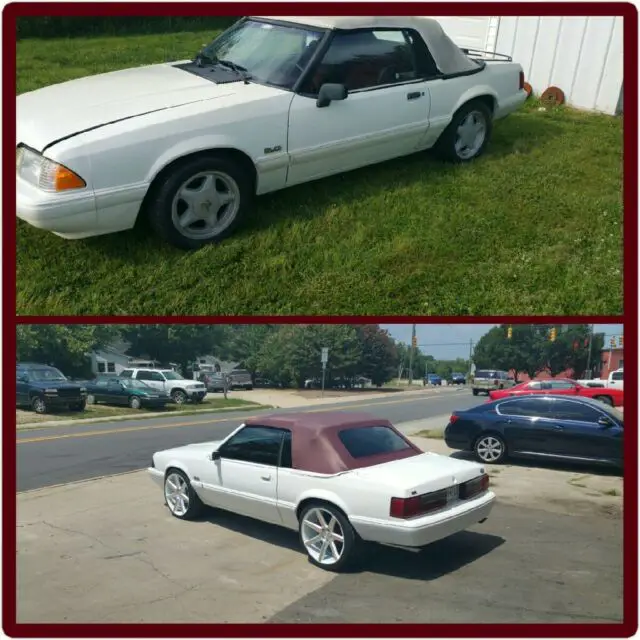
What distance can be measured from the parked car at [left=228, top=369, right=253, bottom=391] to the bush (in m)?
3.40

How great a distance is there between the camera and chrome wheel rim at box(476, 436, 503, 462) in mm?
7668

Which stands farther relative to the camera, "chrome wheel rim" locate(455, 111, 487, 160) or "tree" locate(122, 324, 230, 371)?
"chrome wheel rim" locate(455, 111, 487, 160)

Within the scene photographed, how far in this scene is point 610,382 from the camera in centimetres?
657

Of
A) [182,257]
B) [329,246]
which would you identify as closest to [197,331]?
[182,257]

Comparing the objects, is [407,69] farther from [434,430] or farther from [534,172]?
[434,430]

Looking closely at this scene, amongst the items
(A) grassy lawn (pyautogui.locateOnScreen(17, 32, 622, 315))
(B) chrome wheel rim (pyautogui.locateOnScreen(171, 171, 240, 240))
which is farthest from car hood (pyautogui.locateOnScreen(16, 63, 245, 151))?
(A) grassy lawn (pyautogui.locateOnScreen(17, 32, 622, 315))

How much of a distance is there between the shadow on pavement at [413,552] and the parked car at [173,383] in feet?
8.94

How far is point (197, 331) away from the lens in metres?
5.75

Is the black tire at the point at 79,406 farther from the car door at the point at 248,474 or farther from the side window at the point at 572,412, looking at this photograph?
the side window at the point at 572,412

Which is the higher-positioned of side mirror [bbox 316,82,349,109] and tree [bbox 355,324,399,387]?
side mirror [bbox 316,82,349,109]

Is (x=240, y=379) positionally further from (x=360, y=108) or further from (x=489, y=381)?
(x=360, y=108)

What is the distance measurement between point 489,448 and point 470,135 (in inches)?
140

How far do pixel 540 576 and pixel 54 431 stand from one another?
635cm

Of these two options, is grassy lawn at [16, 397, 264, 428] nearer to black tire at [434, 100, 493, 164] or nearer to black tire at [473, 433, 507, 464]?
black tire at [473, 433, 507, 464]
